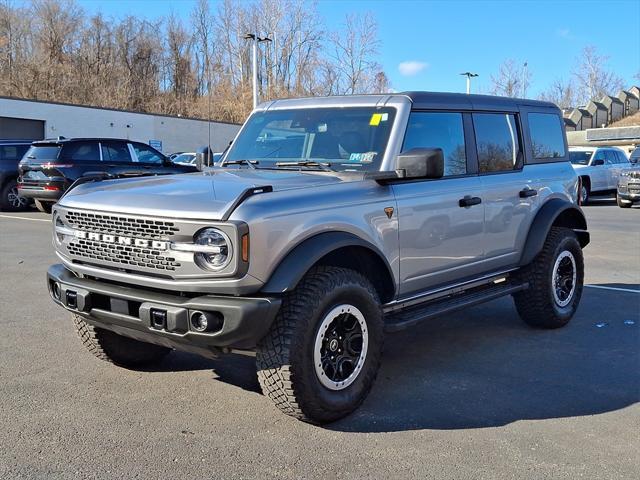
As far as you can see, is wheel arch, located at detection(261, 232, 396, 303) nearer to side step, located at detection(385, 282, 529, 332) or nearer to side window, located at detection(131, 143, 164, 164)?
side step, located at detection(385, 282, 529, 332)

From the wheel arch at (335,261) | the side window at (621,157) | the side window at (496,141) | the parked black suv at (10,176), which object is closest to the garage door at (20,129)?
the parked black suv at (10,176)

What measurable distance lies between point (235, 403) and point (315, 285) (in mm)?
1045

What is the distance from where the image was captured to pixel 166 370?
4887 mm

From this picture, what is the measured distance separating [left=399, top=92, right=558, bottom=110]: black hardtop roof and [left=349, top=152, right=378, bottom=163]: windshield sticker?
1.86ft

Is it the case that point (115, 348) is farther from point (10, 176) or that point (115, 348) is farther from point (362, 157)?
point (10, 176)

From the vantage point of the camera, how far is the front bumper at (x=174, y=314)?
11.3 ft

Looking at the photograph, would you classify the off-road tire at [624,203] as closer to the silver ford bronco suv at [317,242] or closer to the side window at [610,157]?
the side window at [610,157]

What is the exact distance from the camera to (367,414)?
409cm

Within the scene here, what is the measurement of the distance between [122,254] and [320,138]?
5.92ft

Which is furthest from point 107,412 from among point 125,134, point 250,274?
point 125,134

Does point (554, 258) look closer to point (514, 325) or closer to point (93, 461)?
point (514, 325)

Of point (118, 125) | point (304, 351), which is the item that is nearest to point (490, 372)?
point (304, 351)

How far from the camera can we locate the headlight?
346cm

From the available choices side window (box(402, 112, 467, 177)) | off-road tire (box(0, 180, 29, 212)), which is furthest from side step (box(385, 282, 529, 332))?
off-road tire (box(0, 180, 29, 212))
